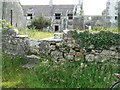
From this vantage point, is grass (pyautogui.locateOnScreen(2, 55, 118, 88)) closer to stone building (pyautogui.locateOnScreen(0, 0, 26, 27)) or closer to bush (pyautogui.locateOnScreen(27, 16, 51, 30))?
stone building (pyautogui.locateOnScreen(0, 0, 26, 27))

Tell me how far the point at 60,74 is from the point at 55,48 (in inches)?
44.8

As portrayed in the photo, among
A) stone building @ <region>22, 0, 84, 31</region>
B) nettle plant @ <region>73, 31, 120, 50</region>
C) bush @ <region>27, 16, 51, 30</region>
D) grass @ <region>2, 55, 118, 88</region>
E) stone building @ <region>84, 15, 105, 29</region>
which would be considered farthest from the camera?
stone building @ <region>22, 0, 84, 31</region>

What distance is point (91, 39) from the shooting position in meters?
5.19

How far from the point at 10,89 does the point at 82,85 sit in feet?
5.41

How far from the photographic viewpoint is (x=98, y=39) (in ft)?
16.9

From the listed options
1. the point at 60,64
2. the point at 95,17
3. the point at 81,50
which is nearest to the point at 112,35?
the point at 81,50

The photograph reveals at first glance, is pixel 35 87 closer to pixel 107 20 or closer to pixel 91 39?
pixel 91 39

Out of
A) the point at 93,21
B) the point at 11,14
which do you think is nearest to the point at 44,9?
the point at 11,14

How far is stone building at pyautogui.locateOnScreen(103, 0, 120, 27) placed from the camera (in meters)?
5.98

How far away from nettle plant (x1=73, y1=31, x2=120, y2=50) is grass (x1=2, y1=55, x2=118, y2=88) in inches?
19.4

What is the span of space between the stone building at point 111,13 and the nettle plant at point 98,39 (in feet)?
2.80

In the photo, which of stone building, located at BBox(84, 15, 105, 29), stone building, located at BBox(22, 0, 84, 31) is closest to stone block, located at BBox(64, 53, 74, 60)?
stone building, located at BBox(84, 15, 105, 29)

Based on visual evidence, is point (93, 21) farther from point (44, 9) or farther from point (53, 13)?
→ point (44, 9)

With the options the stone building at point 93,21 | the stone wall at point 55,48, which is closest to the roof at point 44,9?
the stone building at point 93,21
